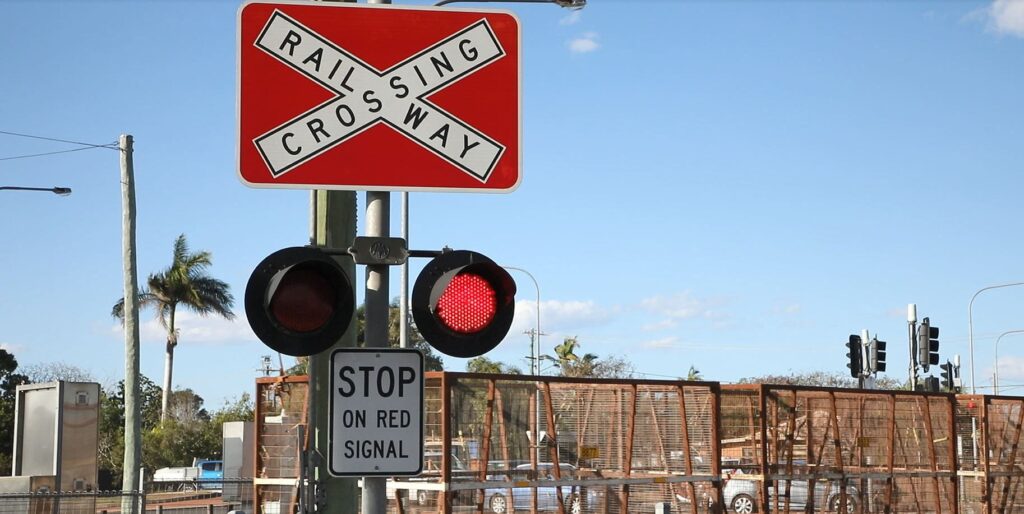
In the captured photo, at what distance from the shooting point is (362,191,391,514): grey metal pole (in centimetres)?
498

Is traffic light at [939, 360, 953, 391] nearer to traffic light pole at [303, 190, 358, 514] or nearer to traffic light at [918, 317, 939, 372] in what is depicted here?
traffic light at [918, 317, 939, 372]

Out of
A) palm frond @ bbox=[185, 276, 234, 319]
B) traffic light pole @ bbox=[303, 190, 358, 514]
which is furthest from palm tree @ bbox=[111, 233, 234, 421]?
traffic light pole @ bbox=[303, 190, 358, 514]

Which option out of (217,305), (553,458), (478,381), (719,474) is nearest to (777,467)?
(719,474)

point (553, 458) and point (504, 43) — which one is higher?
point (504, 43)

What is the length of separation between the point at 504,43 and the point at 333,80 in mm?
758

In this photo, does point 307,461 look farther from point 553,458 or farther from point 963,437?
point 963,437

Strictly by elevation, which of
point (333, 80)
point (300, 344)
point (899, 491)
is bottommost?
point (899, 491)

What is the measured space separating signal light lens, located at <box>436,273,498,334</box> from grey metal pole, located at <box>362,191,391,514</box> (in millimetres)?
259

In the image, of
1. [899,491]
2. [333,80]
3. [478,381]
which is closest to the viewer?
[333,80]

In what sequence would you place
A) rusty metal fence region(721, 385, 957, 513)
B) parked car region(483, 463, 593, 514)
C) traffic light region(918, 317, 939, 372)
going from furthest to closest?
traffic light region(918, 317, 939, 372) < rusty metal fence region(721, 385, 957, 513) < parked car region(483, 463, 593, 514)

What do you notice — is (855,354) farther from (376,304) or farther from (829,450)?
(376,304)

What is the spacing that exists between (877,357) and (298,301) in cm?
2951

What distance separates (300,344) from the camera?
4.87 m

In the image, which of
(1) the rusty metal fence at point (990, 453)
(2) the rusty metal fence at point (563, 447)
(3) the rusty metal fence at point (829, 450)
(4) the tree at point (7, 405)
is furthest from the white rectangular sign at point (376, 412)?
(4) the tree at point (7, 405)
